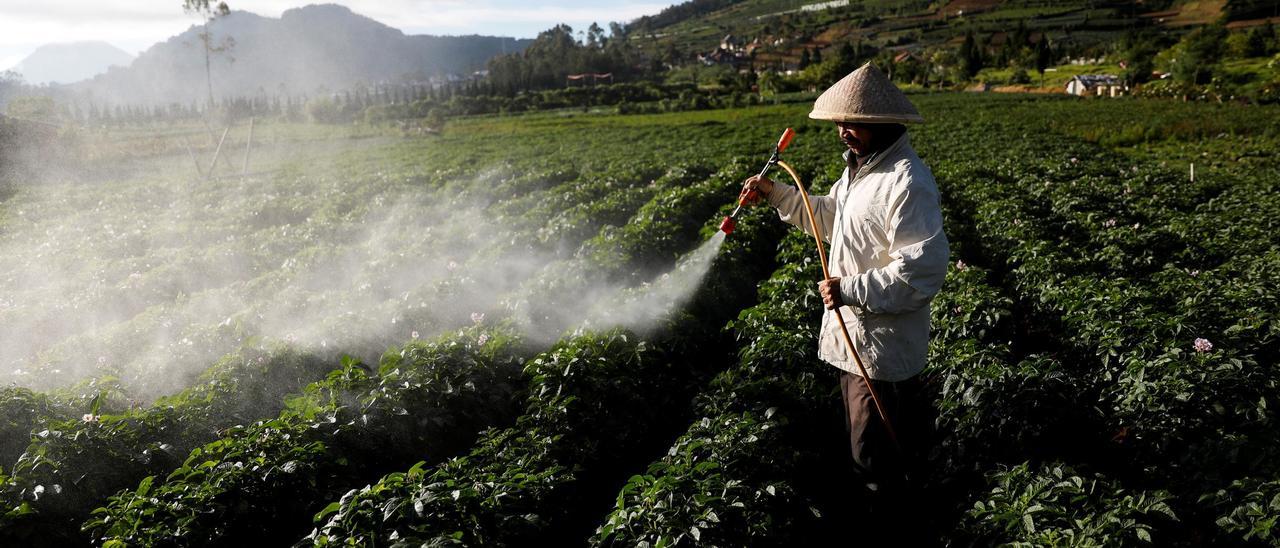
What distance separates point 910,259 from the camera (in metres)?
3.27

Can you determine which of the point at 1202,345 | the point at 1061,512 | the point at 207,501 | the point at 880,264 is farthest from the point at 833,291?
the point at 207,501

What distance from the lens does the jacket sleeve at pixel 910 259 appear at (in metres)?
3.28

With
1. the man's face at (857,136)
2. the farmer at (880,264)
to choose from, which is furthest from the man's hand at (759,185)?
the man's face at (857,136)

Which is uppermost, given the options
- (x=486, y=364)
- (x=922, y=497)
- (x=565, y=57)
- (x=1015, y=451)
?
(x=565, y=57)

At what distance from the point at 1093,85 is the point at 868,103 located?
286 ft

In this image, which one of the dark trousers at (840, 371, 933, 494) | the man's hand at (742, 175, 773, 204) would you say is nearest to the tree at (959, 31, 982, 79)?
the man's hand at (742, 175, 773, 204)

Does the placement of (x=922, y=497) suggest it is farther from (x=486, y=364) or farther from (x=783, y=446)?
(x=486, y=364)

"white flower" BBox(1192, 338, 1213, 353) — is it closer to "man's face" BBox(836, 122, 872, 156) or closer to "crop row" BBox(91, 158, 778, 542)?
"man's face" BBox(836, 122, 872, 156)

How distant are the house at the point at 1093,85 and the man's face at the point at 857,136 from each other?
80170 mm

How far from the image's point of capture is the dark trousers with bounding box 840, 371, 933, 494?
380cm

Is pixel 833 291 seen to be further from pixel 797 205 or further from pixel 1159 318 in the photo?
pixel 1159 318

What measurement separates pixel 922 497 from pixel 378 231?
1260 cm

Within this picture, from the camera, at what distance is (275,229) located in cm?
1427

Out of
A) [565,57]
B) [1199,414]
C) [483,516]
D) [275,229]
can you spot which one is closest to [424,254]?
[275,229]
